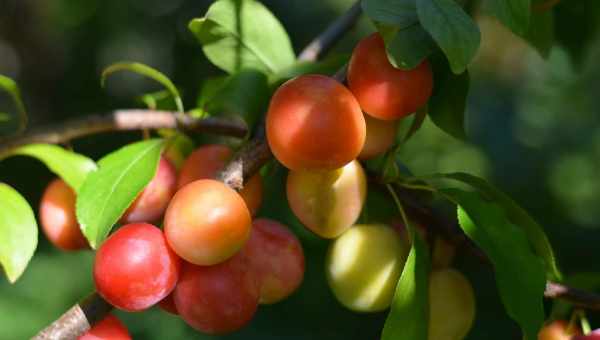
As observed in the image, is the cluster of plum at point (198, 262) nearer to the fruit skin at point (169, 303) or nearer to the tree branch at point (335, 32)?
the fruit skin at point (169, 303)

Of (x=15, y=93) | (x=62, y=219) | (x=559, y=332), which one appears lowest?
(x=559, y=332)

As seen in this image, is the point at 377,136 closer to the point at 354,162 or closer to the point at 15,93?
the point at 354,162

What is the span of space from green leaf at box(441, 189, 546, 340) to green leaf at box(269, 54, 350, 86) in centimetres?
17

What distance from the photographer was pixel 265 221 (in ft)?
2.10

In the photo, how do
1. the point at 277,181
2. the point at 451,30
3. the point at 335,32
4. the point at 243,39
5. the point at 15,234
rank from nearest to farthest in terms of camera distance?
the point at 451,30, the point at 15,234, the point at 243,39, the point at 335,32, the point at 277,181

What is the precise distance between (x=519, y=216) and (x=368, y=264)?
0.13 metres

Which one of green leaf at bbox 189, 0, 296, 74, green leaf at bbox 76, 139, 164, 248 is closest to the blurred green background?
green leaf at bbox 189, 0, 296, 74

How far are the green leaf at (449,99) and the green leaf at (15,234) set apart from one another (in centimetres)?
34

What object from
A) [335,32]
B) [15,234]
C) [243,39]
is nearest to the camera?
[15,234]

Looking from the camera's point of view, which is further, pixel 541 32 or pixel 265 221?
pixel 541 32

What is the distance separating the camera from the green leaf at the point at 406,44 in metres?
0.52

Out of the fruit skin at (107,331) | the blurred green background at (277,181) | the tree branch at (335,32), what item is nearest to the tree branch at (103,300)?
the fruit skin at (107,331)

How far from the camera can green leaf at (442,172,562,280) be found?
2.02 ft

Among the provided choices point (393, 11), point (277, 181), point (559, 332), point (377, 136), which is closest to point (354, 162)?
point (377, 136)
